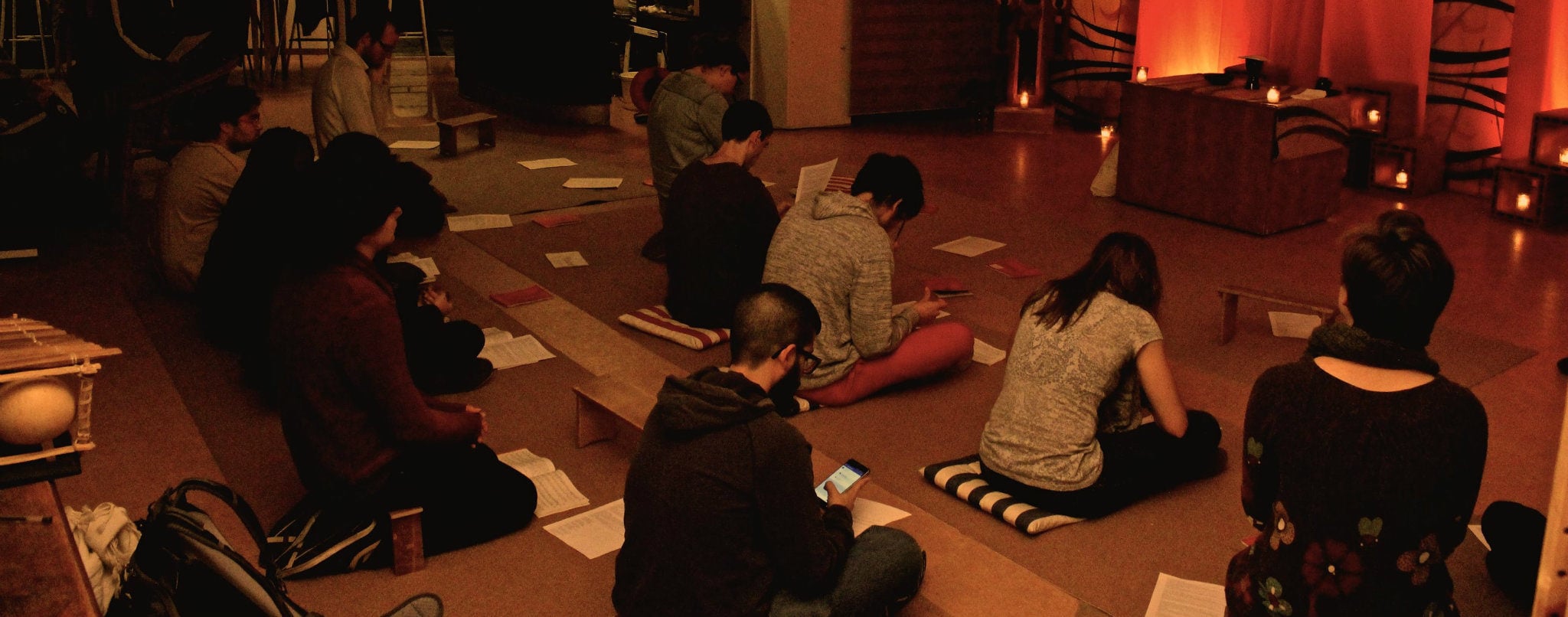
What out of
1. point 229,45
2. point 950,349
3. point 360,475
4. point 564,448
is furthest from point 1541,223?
point 229,45

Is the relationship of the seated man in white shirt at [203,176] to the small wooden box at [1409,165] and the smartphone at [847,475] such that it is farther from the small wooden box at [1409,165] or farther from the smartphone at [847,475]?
the small wooden box at [1409,165]

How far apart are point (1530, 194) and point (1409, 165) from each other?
2.95ft

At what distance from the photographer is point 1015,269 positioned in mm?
6824

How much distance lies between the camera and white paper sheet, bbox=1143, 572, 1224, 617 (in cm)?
358

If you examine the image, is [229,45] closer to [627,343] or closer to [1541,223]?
[627,343]

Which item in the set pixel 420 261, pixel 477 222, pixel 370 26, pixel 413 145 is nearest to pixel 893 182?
pixel 420 261

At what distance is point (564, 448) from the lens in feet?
15.4

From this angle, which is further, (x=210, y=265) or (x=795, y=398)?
(x=210, y=265)

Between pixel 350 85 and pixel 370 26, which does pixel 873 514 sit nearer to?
pixel 350 85

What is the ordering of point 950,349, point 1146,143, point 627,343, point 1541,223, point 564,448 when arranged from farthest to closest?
point 1146,143 → point 1541,223 → point 627,343 → point 950,349 → point 564,448

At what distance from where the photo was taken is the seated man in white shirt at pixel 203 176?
236 inches

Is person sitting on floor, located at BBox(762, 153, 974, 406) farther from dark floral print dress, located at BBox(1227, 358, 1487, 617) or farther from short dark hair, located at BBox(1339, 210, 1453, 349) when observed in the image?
short dark hair, located at BBox(1339, 210, 1453, 349)

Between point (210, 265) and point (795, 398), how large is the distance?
2490 mm

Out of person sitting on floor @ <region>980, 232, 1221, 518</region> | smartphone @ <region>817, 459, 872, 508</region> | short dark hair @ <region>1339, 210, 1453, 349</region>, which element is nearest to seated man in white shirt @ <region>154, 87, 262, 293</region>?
smartphone @ <region>817, 459, 872, 508</region>
